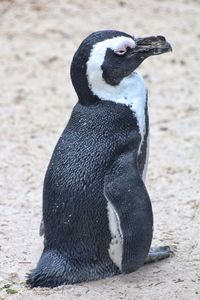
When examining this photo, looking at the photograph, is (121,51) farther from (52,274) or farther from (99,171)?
(52,274)

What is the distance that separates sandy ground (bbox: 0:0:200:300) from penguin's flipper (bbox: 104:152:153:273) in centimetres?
14

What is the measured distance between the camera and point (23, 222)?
11.5ft

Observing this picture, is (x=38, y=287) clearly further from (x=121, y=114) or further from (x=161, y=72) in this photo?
(x=161, y=72)

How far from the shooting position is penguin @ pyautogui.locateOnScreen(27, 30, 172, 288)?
2770 millimetres

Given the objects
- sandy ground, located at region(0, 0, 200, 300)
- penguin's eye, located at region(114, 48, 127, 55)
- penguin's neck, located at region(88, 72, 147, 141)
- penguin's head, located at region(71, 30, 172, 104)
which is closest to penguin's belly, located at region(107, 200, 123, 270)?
sandy ground, located at region(0, 0, 200, 300)

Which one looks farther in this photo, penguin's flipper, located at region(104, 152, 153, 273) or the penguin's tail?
the penguin's tail

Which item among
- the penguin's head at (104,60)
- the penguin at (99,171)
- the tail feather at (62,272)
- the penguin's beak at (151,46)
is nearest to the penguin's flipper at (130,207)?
the penguin at (99,171)

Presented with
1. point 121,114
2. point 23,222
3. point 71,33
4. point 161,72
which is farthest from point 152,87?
point 121,114

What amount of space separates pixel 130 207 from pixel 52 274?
364 mm

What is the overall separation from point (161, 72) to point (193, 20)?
0.92m

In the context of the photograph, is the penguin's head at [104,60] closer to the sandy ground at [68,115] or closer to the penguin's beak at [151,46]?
the penguin's beak at [151,46]

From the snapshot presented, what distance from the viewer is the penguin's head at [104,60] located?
9.22 ft

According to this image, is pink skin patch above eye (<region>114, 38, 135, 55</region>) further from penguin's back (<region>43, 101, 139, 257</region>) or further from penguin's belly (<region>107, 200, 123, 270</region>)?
penguin's belly (<region>107, 200, 123, 270</region>)

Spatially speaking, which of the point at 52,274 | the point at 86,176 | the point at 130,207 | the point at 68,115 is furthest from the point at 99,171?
the point at 68,115
